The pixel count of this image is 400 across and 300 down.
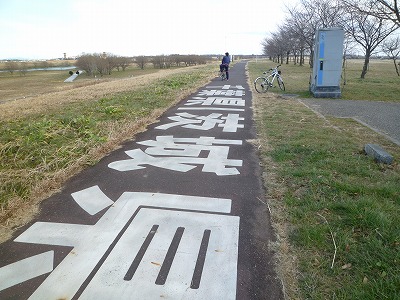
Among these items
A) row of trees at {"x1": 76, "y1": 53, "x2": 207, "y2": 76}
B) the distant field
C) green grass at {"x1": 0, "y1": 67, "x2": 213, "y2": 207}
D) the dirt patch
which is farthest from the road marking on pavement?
row of trees at {"x1": 76, "y1": 53, "x2": 207, "y2": 76}

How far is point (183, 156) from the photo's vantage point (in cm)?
444

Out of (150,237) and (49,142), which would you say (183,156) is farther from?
(49,142)

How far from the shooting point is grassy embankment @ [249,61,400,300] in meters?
1.94

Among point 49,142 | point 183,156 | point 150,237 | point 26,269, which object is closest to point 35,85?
point 49,142

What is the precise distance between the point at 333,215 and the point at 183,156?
2490 millimetres

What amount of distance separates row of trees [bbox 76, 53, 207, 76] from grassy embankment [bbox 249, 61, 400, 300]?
1899 inches

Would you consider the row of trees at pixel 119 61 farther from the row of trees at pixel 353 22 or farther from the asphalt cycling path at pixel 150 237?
the asphalt cycling path at pixel 150 237

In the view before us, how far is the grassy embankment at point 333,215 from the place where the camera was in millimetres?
1938

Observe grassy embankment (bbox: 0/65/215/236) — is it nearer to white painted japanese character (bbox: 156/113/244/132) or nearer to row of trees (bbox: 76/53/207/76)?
white painted japanese character (bbox: 156/113/244/132)

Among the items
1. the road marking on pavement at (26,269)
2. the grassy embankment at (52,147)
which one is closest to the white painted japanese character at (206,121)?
the grassy embankment at (52,147)

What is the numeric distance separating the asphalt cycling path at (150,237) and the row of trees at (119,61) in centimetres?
4822

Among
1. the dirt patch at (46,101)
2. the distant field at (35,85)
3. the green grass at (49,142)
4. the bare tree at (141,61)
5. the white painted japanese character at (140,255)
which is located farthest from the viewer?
the bare tree at (141,61)

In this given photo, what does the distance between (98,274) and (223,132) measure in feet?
14.2

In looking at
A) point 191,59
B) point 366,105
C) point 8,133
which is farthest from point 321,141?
point 191,59
